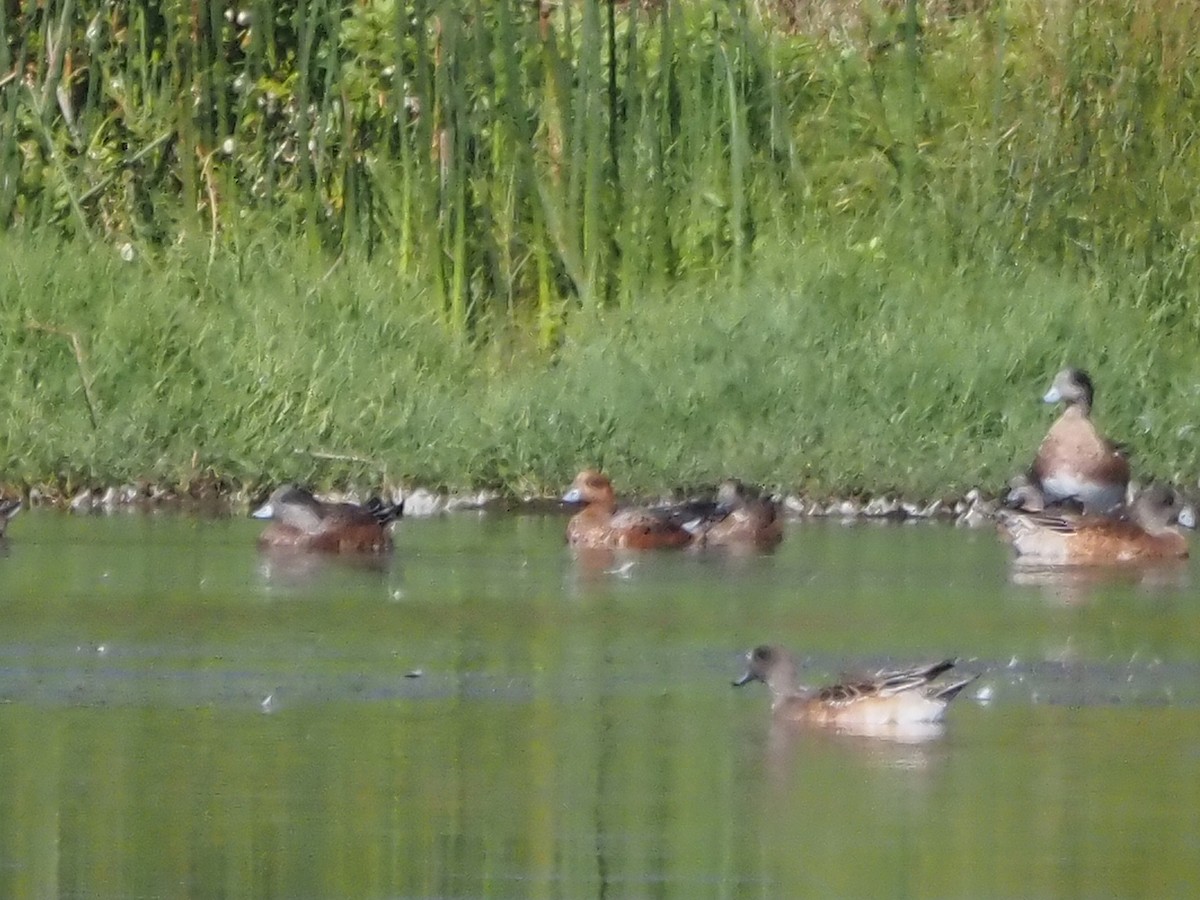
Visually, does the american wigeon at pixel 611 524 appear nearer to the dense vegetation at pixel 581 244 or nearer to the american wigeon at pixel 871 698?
the dense vegetation at pixel 581 244

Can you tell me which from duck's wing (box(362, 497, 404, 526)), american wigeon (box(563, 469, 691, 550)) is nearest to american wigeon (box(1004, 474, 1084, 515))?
american wigeon (box(563, 469, 691, 550))

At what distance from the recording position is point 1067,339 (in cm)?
1380

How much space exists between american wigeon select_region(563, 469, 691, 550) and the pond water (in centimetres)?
26

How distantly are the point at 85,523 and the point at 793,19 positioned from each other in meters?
8.03

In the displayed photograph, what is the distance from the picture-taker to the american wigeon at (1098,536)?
1157 centimetres

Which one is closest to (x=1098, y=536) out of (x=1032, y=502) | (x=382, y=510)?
(x=1032, y=502)

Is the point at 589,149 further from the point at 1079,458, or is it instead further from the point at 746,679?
the point at 746,679

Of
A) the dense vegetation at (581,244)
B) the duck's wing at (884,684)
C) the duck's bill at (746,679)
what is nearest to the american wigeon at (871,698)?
the duck's wing at (884,684)

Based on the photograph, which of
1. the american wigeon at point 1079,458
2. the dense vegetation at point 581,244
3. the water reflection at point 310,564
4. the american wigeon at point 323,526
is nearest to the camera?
the water reflection at point 310,564

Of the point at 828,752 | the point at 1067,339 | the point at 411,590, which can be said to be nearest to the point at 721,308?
the point at 1067,339

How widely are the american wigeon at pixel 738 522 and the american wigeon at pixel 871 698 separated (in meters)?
3.71

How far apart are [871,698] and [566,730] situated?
780 millimetres

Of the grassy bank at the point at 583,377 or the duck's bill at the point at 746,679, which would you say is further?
the grassy bank at the point at 583,377

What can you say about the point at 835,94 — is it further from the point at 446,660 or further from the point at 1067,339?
the point at 446,660
